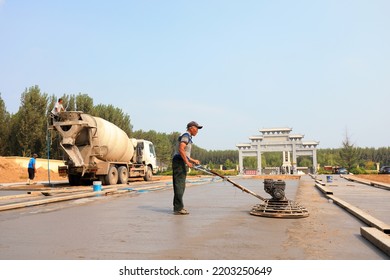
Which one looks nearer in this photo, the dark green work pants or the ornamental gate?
the dark green work pants

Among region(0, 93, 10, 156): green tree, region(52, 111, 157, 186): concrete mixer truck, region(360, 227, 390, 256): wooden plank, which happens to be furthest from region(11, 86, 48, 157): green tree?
region(360, 227, 390, 256): wooden plank

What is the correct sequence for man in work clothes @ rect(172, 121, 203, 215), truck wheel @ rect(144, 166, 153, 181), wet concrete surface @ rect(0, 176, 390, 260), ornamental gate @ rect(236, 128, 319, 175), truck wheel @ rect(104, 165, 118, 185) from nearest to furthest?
wet concrete surface @ rect(0, 176, 390, 260) < man in work clothes @ rect(172, 121, 203, 215) < truck wheel @ rect(104, 165, 118, 185) < truck wheel @ rect(144, 166, 153, 181) < ornamental gate @ rect(236, 128, 319, 175)

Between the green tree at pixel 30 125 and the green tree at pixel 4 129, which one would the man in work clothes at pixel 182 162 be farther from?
the green tree at pixel 4 129

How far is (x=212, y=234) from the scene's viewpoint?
15.5 ft

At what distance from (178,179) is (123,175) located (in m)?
12.9

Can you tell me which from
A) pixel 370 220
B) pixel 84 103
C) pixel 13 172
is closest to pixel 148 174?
pixel 13 172

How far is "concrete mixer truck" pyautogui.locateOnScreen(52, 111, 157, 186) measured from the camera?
53.4ft

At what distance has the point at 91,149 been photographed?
16.7m

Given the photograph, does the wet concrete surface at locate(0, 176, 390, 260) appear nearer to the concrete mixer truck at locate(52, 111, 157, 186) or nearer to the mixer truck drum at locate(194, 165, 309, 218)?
the mixer truck drum at locate(194, 165, 309, 218)

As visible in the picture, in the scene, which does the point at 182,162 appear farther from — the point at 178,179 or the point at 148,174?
the point at 148,174

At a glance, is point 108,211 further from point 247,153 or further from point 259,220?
point 247,153

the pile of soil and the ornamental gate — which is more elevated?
the ornamental gate
